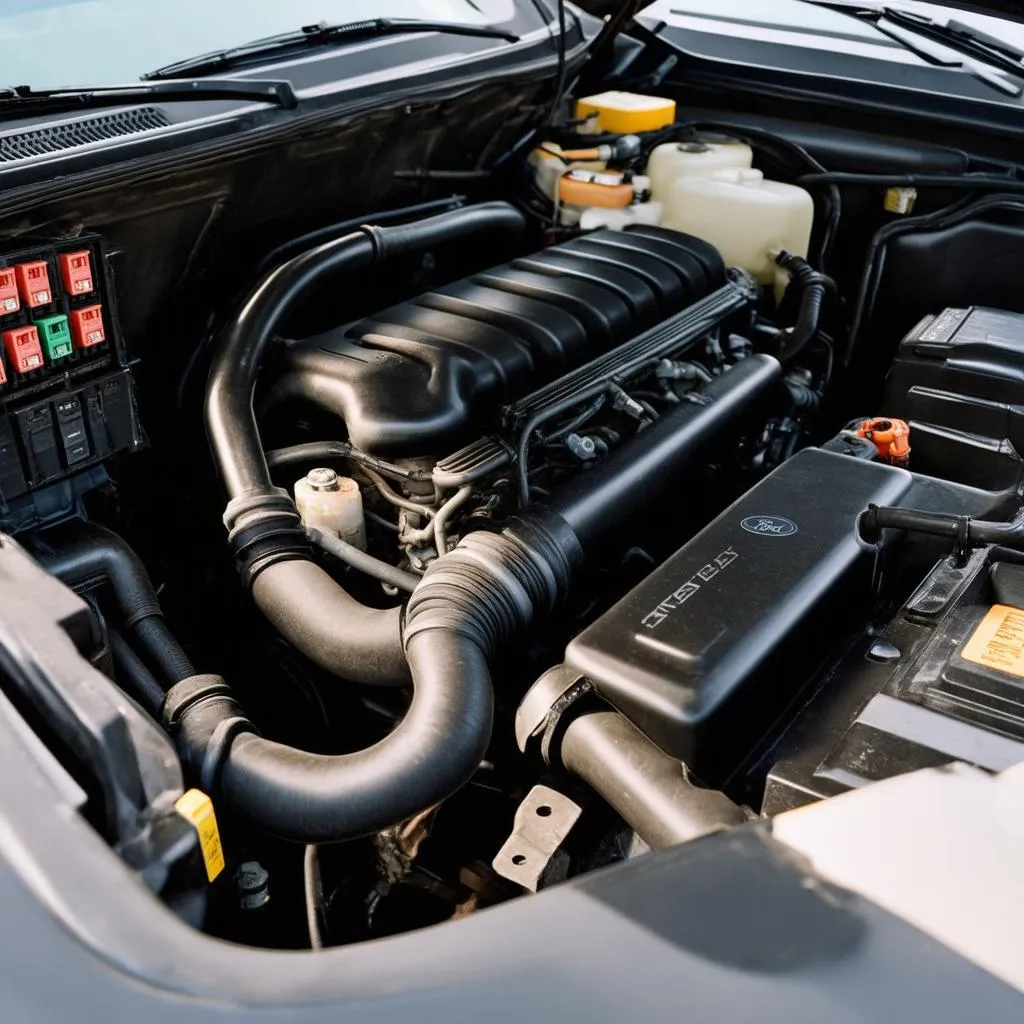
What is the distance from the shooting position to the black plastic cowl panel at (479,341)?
132cm

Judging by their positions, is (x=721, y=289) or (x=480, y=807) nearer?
(x=480, y=807)

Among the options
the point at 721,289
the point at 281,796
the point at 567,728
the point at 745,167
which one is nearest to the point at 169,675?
the point at 281,796

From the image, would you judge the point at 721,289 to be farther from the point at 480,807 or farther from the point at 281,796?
the point at 281,796

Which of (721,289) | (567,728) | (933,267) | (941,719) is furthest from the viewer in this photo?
(933,267)

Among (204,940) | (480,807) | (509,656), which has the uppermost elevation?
(204,940)

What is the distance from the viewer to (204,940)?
571mm

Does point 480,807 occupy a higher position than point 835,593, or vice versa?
point 835,593

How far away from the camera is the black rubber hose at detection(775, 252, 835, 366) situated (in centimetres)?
196

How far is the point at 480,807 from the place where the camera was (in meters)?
1.27

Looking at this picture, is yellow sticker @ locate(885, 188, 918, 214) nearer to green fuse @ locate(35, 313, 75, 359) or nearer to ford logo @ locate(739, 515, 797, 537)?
ford logo @ locate(739, 515, 797, 537)

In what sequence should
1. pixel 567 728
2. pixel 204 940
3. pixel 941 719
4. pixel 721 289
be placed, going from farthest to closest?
pixel 721 289, pixel 567 728, pixel 941 719, pixel 204 940

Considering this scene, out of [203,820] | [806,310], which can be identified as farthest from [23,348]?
[806,310]

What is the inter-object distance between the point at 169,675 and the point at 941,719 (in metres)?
0.78

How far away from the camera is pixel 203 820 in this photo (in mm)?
717
